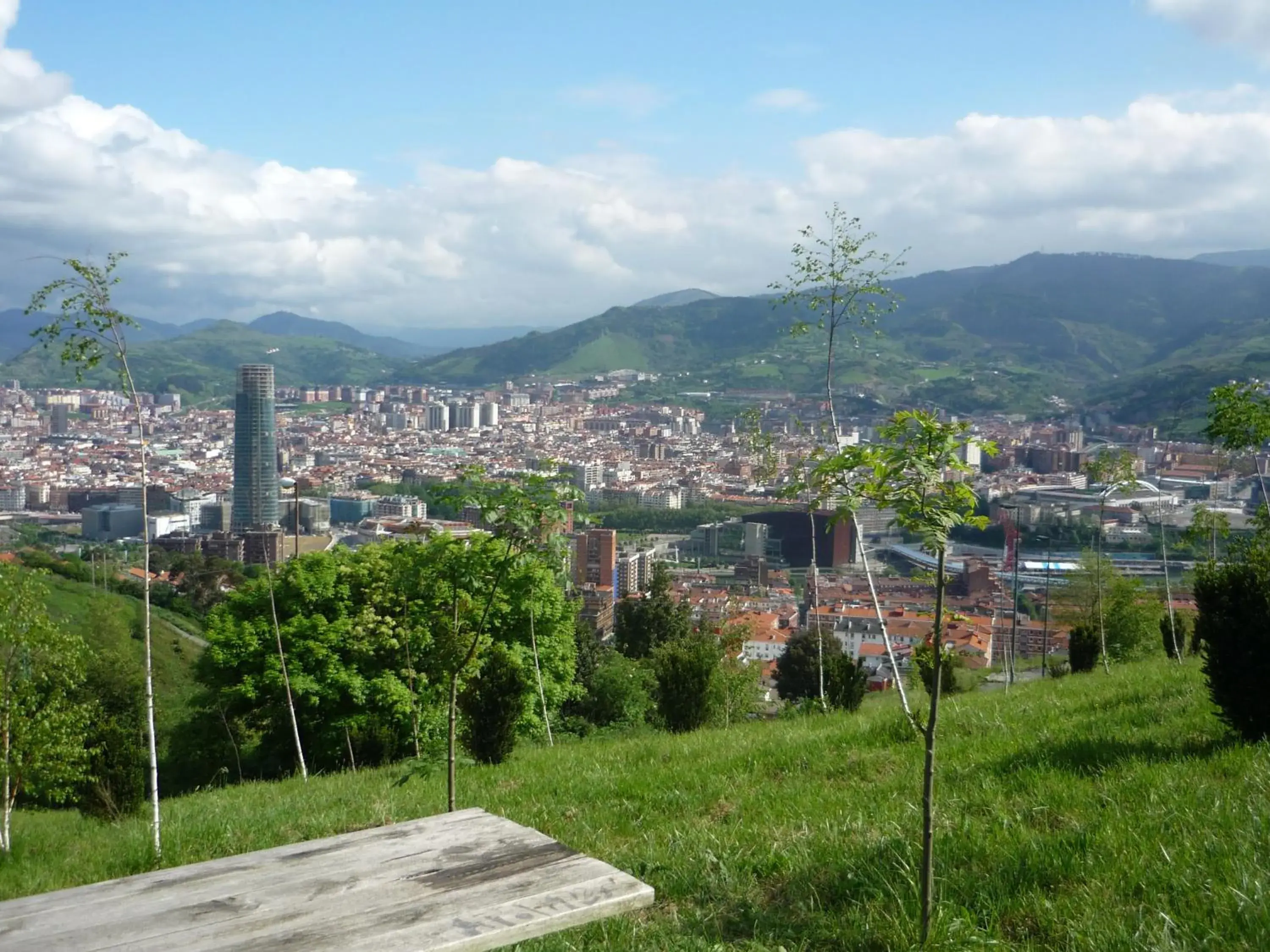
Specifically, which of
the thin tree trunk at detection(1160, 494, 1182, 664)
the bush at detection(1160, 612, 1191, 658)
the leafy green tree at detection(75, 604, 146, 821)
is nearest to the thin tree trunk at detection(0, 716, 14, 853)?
the leafy green tree at detection(75, 604, 146, 821)

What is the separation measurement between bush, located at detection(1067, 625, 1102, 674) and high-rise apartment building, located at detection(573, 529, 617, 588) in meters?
27.4

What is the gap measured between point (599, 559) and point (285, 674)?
28688 millimetres

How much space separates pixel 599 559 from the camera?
4447cm

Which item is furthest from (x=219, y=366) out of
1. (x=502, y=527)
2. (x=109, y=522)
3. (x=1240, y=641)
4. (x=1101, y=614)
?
(x=1240, y=641)

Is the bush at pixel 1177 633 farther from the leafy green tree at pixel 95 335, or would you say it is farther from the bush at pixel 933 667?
the leafy green tree at pixel 95 335

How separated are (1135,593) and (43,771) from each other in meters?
23.5

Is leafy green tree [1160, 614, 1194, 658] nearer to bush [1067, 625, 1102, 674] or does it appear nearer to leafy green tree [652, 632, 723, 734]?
bush [1067, 625, 1102, 674]

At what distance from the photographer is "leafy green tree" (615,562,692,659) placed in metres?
34.4

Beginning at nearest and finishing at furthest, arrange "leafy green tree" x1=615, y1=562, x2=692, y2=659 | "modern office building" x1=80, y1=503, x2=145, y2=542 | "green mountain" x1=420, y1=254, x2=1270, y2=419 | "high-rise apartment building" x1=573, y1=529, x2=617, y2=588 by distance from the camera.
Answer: "leafy green tree" x1=615, y1=562, x2=692, y2=659 < "high-rise apartment building" x1=573, y1=529, x2=617, y2=588 < "modern office building" x1=80, y1=503, x2=145, y2=542 < "green mountain" x1=420, y1=254, x2=1270, y2=419

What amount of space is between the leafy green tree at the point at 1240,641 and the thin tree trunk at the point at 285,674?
10711 mm

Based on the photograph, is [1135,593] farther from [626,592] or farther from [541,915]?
[541,915]

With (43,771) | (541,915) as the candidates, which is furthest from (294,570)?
(541,915)

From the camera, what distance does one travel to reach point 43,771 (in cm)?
1000

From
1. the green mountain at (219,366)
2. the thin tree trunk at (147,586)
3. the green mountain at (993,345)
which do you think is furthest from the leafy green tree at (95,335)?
→ the green mountain at (219,366)
